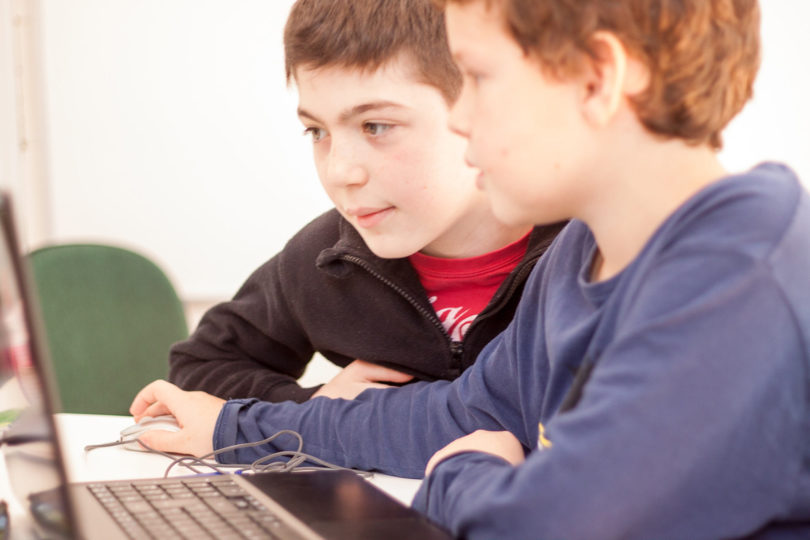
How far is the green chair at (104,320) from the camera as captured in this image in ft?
6.13

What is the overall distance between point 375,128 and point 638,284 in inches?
22.3

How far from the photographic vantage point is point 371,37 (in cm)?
117

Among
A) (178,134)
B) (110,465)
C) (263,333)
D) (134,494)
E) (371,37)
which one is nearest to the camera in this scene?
(134,494)

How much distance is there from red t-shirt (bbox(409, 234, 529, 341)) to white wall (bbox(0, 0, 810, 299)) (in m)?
1.52

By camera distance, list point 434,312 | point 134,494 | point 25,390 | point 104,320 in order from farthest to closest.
Answer: point 104,320 → point 434,312 → point 134,494 → point 25,390

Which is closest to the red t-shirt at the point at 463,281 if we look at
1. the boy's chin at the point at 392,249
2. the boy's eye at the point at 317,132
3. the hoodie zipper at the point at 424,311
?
the hoodie zipper at the point at 424,311

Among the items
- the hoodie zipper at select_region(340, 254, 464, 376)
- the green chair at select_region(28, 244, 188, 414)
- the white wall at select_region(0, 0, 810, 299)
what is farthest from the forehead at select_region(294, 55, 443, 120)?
the white wall at select_region(0, 0, 810, 299)

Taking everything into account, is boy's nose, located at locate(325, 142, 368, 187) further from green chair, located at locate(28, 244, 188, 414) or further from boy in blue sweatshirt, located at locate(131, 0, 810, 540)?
green chair, located at locate(28, 244, 188, 414)

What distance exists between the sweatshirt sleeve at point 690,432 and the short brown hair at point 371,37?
640mm

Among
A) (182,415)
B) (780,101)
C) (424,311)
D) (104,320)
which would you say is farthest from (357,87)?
(780,101)

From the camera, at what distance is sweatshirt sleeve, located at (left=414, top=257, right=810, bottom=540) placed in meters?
0.62

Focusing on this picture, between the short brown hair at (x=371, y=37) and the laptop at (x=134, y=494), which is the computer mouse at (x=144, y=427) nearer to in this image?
the laptop at (x=134, y=494)

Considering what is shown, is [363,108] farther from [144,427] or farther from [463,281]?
[144,427]

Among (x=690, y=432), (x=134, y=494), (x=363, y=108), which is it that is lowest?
(x=134, y=494)
